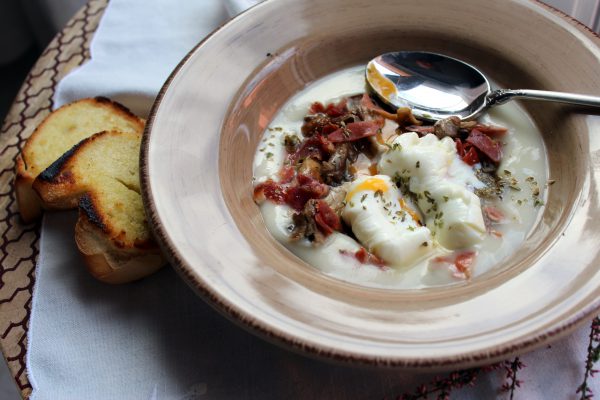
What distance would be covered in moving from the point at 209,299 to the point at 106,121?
1169 millimetres

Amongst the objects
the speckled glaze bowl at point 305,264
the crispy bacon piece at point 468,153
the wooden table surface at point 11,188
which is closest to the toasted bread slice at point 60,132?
the wooden table surface at point 11,188

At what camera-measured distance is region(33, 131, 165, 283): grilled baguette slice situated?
1964 millimetres

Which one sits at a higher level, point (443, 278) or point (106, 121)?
point (106, 121)

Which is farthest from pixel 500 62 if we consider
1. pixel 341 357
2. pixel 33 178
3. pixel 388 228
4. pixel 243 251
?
pixel 33 178

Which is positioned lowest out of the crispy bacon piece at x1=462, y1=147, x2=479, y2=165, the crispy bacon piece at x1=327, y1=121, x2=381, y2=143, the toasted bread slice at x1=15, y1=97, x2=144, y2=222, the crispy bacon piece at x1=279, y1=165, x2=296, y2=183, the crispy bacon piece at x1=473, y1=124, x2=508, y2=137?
the crispy bacon piece at x1=462, y1=147, x2=479, y2=165

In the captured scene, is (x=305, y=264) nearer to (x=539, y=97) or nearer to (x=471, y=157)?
(x=471, y=157)

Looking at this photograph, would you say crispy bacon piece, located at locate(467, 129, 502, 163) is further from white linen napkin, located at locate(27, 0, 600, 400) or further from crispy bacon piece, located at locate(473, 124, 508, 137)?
white linen napkin, located at locate(27, 0, 600, 400)

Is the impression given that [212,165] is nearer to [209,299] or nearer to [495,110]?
[209,299]

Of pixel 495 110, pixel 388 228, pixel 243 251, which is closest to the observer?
pixel 243 251

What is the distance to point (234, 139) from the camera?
84.7 inches

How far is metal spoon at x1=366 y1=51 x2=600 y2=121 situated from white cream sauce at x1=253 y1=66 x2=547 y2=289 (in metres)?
0.07

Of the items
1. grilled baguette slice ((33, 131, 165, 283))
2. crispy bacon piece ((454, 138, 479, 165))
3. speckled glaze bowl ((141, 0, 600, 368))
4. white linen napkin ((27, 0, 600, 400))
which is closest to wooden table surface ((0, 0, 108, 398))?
white linen napkin ((27, 0, 600, 400))

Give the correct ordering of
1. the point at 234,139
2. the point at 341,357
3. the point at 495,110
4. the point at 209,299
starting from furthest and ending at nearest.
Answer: the point at 495,110, the point at 234,139, the point at 209,299, the point at 341,357

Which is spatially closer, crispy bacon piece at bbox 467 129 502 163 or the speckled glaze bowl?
the speckled glaze bowl
